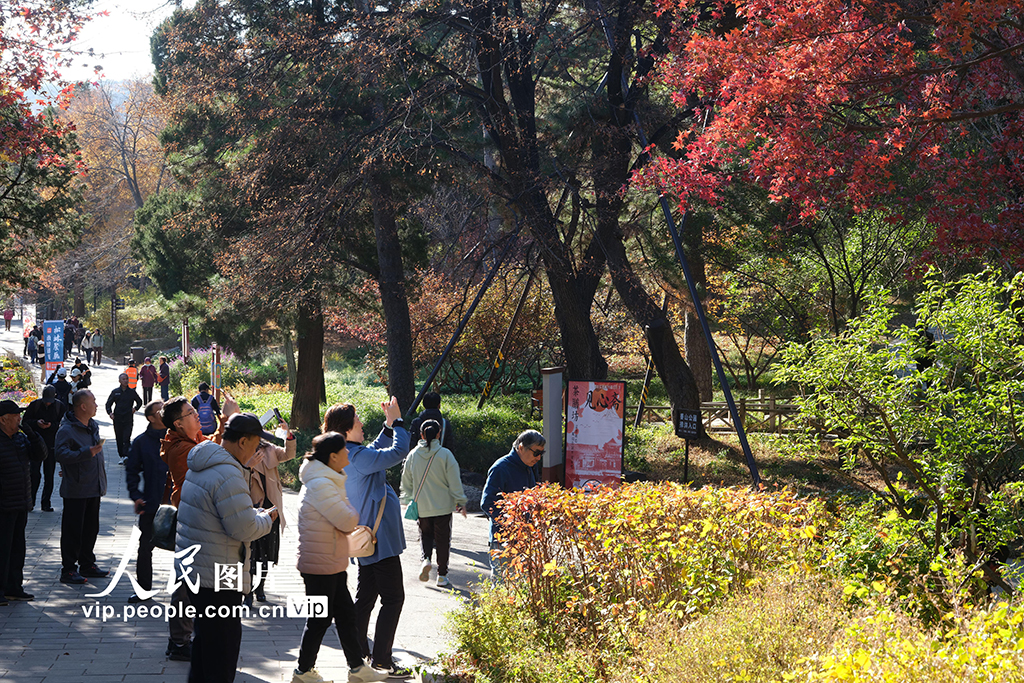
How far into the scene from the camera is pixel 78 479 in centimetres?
814

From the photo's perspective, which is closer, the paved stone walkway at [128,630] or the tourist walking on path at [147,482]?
the paved stone walkway at [128,630]

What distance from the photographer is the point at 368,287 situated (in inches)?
845

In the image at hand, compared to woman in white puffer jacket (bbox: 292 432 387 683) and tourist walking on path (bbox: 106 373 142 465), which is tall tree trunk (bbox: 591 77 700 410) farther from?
woman in white puffer jacket (bbox: 292 432 387 683)

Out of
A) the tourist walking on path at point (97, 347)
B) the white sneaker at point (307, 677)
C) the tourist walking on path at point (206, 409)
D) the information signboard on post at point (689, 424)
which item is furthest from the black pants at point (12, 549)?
the tourist walking on path at point (97, 347)

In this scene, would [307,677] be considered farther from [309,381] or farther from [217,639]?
[309,381]

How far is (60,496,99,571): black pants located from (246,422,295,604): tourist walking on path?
6.27 feet

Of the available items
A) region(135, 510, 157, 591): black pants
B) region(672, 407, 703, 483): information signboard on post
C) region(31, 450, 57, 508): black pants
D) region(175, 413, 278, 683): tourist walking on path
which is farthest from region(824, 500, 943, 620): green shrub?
region(31, 450, 57, 508): black pants

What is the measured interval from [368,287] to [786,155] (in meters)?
12.9

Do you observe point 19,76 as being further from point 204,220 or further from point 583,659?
point 583,659

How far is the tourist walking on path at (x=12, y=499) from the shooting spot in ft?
24.6

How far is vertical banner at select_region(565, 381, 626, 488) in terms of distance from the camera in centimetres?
1112

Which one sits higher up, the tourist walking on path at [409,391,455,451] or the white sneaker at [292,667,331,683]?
the tourist walking on path at [409,391,455,451]

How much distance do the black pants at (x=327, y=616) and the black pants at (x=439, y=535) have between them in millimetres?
3064

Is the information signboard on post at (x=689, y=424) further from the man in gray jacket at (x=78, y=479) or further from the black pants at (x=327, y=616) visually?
the black pants at (x=327, y=616)
